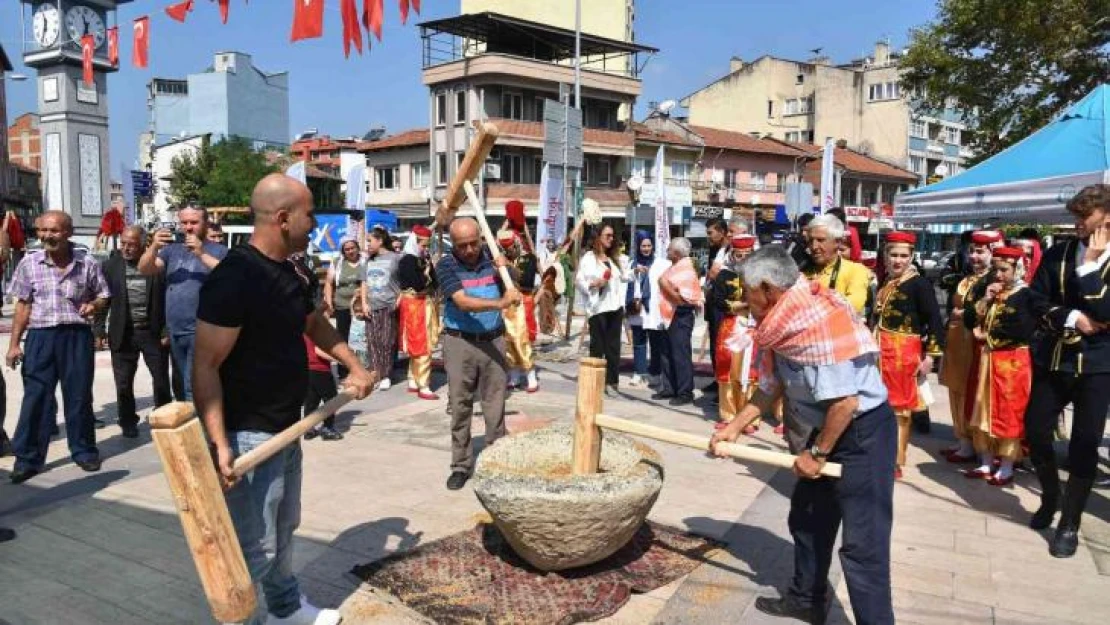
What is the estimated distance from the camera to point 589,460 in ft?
12.6

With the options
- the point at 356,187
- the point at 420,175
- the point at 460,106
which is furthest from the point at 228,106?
the point at 356,187

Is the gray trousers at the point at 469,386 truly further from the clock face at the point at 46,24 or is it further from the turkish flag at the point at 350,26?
the clock face at the point at 46,24

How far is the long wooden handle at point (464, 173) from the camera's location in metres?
5.24

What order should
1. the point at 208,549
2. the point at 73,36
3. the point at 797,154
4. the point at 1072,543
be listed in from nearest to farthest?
the point at 208,549 < the point at 1072,543 < the point at 73,36 < the point at 797,154

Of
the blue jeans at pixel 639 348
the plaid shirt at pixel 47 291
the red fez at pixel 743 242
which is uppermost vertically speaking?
the red fez at pixel 743 242

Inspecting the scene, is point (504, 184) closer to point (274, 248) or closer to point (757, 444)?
point (757, 444)

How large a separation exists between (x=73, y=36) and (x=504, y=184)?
54.7 ft

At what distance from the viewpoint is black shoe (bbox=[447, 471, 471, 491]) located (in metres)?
5.22

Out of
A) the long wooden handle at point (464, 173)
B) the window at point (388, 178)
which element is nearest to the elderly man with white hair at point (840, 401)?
the long wooden handle at point (464, 173)

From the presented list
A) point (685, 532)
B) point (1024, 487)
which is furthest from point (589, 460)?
point (1024, 487)

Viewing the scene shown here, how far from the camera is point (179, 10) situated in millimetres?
8422

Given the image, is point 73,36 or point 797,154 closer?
point 73,36

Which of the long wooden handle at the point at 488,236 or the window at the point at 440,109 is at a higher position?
the window at the point at 440,109

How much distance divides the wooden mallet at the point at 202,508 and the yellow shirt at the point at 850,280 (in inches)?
171
